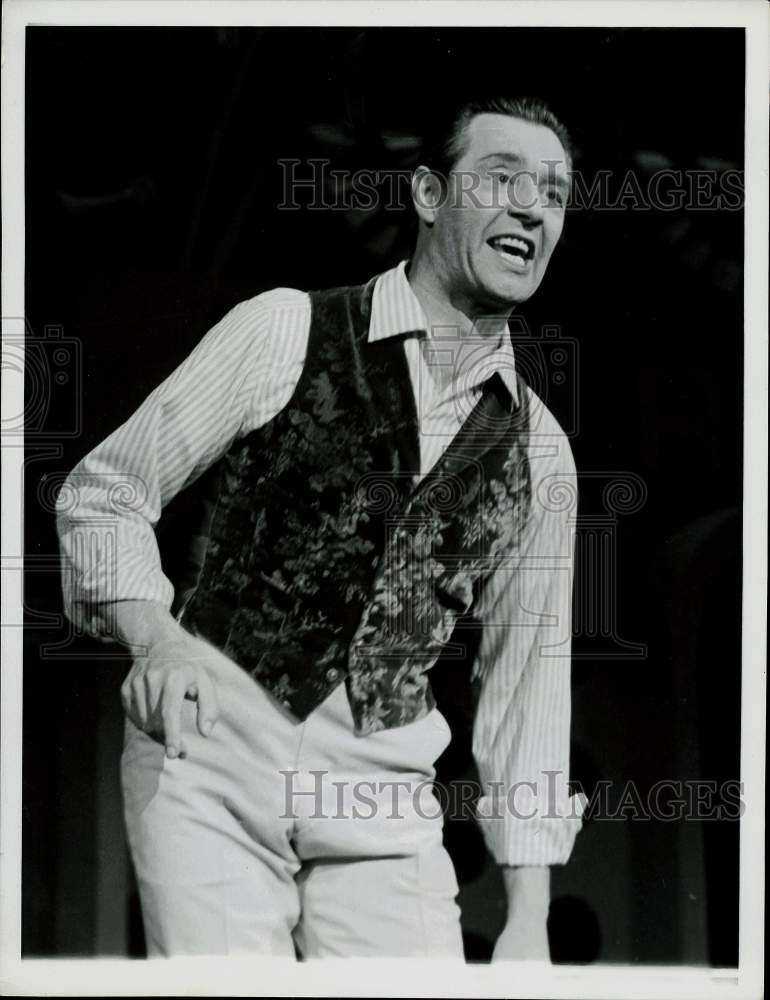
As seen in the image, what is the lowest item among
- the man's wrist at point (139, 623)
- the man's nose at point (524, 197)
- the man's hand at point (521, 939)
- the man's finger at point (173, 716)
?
the man's hand at point (521, 939)

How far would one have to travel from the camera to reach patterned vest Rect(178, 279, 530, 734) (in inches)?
80.1

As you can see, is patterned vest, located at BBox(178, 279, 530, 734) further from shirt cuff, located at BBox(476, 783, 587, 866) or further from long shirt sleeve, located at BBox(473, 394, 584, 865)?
shirt cuff, located at BBox(476, 783, 587, 866)

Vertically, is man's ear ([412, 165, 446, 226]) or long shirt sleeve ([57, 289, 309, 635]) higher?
man's ear ([412, 165, 446, 226])

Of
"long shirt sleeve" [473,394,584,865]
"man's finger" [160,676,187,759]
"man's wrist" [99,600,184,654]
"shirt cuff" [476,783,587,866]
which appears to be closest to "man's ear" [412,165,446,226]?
"long shirt sleeve" [473,394,584,865]

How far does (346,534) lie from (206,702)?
1.39 feet

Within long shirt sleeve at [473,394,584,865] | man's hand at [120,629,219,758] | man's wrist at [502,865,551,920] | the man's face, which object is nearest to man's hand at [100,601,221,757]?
man's hand at [120,629,219,758]

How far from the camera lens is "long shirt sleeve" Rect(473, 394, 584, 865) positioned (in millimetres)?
2109

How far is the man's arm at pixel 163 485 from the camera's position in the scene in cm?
205

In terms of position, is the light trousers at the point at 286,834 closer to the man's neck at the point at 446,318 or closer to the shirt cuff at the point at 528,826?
the shirt cuff at the point at 528,826

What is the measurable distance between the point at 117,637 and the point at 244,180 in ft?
3.11

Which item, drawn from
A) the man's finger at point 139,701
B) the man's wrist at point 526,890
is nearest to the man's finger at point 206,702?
the man's finger at point 139,701

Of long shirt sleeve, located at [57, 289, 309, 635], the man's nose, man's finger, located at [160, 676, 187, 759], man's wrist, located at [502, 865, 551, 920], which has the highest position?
the man's nose

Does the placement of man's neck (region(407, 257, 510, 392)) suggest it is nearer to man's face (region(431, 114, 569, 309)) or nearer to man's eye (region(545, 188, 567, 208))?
man's face (region(431, 114, 569, 309))

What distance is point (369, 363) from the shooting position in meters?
2.04
